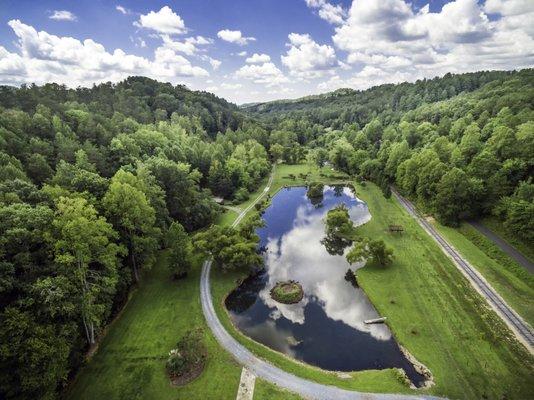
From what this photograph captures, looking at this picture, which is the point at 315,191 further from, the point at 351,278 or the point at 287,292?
the point at 287,292

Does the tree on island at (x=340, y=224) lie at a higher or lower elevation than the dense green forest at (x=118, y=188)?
lower

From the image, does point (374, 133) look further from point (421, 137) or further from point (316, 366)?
point (316, 366)

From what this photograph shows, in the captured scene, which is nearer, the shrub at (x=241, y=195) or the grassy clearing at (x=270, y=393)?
the grassy clearing at (x=270, y=393)

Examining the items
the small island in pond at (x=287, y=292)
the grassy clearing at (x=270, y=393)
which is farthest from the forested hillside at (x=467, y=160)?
the grassy clearing at (x=270, y=393)

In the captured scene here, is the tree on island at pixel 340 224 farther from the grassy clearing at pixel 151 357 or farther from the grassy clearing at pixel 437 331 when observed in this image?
the grassy clearing at pixel 151 357

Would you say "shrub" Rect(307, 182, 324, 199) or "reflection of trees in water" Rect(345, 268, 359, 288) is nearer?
"reflection of trees in water" Rect(345, 268, 359, 288)

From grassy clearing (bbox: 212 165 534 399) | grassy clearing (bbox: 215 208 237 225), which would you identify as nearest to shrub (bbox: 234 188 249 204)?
grassy clearing (bbox: 215 208 237 225)

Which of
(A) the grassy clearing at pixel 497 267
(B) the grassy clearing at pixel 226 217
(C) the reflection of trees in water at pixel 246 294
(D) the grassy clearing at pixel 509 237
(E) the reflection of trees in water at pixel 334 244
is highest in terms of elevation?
(D) the grassy clearing at pixel 509 237

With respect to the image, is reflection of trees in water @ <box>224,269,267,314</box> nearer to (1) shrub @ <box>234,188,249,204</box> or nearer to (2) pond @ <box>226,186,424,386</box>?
(2) pond @ <box>226,186,424,386</box>
